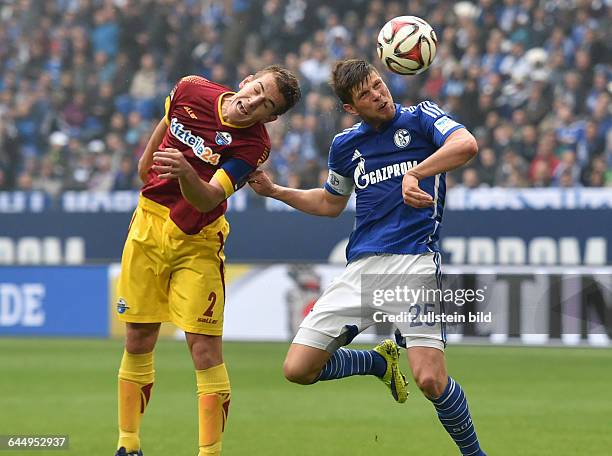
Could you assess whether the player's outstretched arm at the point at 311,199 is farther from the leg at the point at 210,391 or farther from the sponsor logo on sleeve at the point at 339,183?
the leg at the point at 210,391

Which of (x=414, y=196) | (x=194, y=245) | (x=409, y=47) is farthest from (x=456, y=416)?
(x=409, y=47)

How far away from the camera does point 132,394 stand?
20.2 feet

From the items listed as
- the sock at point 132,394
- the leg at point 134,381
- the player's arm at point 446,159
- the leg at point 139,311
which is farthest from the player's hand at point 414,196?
the sock at point 132,394

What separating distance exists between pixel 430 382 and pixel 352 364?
85 cm

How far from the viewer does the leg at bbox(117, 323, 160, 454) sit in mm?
6125

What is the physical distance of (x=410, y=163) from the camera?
6.04 meters

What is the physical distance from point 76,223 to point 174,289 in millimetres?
10252

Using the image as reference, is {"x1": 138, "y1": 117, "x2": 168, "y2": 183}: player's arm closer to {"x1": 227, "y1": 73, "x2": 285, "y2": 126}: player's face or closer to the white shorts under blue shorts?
{"x1": 227, "y1": 73, "x2": 285, "y2": 126}: player's face

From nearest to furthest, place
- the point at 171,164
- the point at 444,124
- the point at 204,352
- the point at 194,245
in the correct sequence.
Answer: the point at 171,164
the point at 444,124
the point at 204,352
the point at 194,245

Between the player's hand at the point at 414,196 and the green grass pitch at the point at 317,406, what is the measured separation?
6.33 feet

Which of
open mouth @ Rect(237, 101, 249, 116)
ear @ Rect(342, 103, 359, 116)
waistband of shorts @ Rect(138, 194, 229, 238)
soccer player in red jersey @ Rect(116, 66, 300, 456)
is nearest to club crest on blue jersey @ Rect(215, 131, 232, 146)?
soccer player in red jersey @ Rect(116, 66, 300, 456)

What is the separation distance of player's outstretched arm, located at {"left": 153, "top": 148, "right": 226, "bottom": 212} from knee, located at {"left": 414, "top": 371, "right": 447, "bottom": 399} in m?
1.31

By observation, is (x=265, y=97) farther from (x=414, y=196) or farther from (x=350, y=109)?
(x=414, y=196)

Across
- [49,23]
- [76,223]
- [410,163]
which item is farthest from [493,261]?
[49,23]
